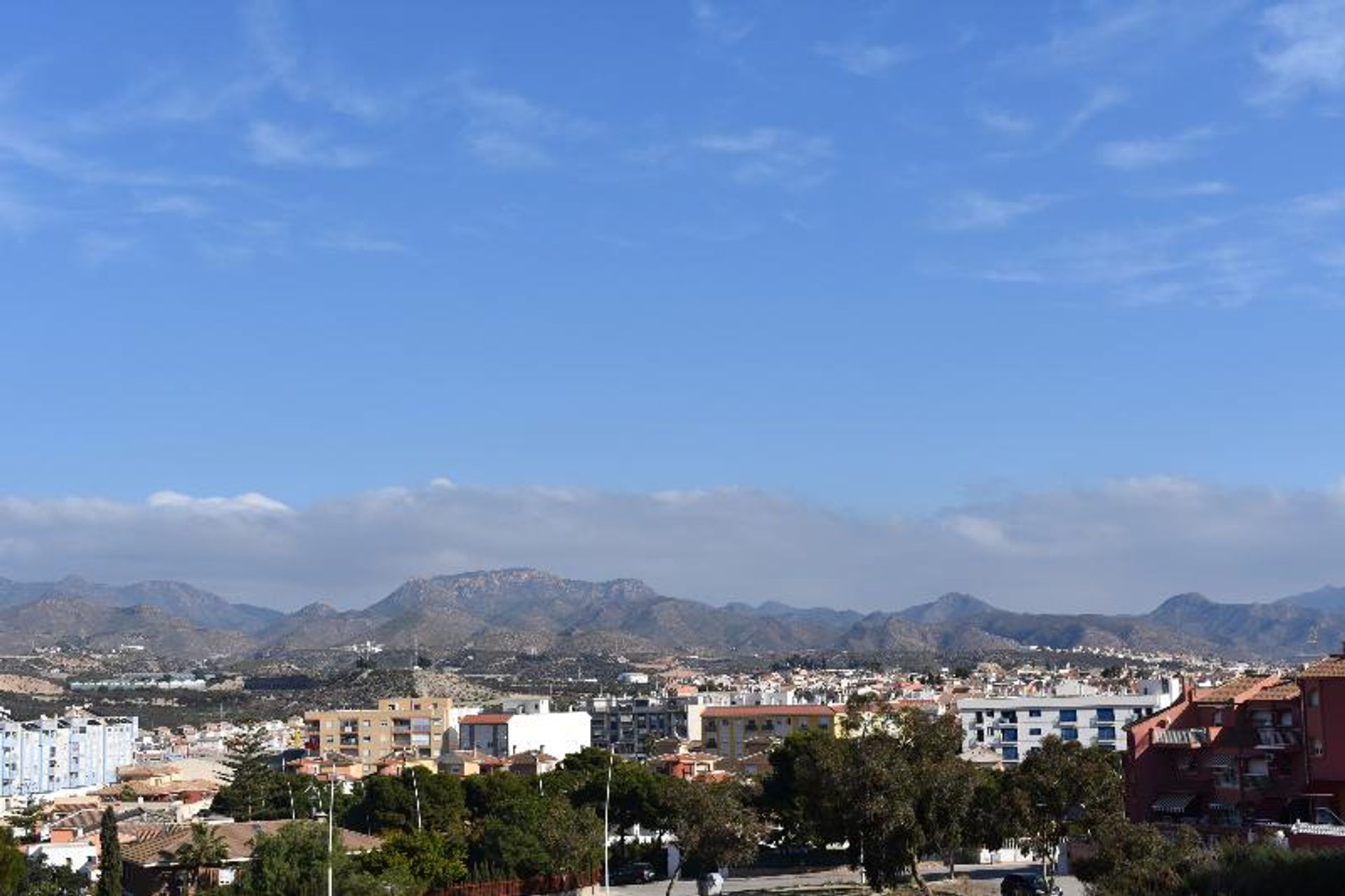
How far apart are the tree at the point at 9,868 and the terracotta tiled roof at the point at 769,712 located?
3160 inches

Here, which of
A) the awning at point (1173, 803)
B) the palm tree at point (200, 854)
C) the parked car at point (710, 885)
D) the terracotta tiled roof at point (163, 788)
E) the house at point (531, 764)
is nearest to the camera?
the awning at point (1173, 803)

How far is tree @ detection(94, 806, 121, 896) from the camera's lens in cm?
5303

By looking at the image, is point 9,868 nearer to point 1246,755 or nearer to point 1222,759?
point 1222,759

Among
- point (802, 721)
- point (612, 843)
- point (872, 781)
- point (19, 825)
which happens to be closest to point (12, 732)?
point (19, 825)

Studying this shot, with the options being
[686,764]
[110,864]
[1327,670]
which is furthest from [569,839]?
[686,764]

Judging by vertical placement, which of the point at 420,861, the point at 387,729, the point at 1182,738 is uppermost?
the point at 1182,738

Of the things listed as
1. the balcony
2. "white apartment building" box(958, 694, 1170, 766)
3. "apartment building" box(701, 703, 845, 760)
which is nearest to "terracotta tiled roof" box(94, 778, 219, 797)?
"apartment building" box(701, 703, 845, 760)

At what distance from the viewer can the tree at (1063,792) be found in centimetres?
5119

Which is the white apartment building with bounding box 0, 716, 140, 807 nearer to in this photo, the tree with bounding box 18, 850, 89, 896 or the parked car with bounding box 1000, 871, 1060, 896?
the tree with bounding box 18, 850, 89, 896

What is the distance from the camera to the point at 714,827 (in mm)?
56594

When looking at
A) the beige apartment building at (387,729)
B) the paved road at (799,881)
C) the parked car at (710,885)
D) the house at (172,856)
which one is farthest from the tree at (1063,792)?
the beige apartment building at (387,729)

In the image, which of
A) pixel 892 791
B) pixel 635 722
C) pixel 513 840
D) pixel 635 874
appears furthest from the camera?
pixel 635 722

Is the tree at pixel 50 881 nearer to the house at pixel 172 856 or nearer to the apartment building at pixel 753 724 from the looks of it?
the house at pixel 172 856

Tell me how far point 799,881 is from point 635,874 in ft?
29.0
